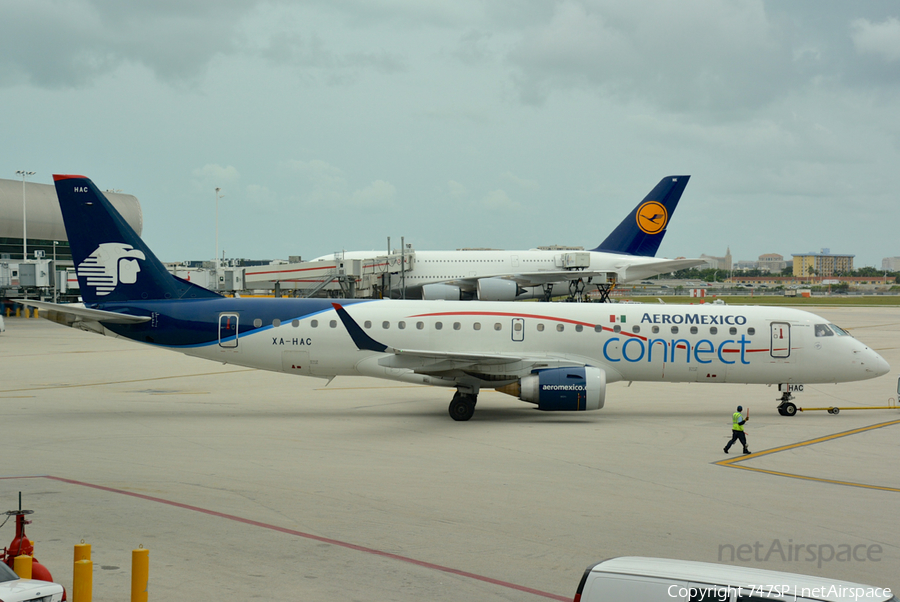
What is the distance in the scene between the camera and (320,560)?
400 inches

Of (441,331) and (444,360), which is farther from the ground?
(441,331)

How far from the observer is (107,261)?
23266 millimetres

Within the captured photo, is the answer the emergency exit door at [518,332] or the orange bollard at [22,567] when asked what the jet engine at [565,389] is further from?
the orange bollard at [22,567]

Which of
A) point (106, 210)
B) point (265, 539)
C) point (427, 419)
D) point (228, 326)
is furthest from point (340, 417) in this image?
point (265, 539)

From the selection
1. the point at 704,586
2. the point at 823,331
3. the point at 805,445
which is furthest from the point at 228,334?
the point at 704,586

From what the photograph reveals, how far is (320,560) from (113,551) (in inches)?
115

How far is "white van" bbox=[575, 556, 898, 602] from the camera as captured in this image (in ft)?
18.7

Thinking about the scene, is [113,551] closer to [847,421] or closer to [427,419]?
[427,419]

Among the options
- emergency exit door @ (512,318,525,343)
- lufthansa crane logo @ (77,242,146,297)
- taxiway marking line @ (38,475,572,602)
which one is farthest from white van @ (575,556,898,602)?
lufthansa crane logo @ (77,242,146,297)

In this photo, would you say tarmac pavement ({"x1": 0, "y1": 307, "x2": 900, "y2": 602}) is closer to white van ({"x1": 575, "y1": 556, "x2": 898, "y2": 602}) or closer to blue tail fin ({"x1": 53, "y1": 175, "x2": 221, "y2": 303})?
white van ({"x1": 575, "y1": 556, "x2": 898, "y2": 602})

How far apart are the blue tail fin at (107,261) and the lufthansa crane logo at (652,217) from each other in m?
36.9

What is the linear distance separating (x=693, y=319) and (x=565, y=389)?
5.08m

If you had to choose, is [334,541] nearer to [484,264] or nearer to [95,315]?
[95,315]

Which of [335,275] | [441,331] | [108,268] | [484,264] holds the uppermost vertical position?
[484,264]
